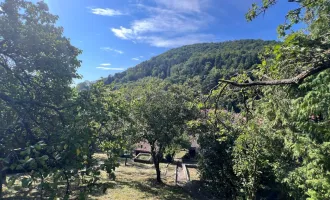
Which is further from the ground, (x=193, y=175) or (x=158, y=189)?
(x=158, y=189)

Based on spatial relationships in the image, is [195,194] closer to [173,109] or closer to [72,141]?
[173,109]

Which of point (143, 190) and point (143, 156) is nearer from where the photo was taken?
point (143, 190)

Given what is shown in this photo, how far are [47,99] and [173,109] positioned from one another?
10.0 meters

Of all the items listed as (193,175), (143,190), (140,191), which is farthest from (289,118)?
(193,175)

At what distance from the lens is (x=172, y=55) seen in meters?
116

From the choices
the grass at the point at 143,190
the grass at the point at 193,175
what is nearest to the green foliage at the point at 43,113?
the grass at the point at 143,190

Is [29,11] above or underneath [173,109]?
above

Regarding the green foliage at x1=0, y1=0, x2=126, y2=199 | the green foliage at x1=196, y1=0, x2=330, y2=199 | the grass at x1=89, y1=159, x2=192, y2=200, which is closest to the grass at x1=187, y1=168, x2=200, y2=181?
the grass at x1=89, y1=159, x2=192, y2=200

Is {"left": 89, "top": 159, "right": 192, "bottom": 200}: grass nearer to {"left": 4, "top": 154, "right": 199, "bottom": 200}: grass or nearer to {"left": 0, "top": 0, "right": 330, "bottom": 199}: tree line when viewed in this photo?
{"left": 4, "top": 154, "right": 199, "bottom": 200}: grass

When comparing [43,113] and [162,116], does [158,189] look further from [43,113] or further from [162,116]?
[43,113]

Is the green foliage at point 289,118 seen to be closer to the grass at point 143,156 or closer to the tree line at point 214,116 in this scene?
the tree line at point 214,116

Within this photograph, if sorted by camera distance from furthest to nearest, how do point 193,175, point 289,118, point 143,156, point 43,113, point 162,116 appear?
point 143,156, point 193,175, point 162,116, point 289,118, point 43,113

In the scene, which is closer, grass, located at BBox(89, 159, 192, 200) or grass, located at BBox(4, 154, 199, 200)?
grass, located at BBox(4, 154, 199, 200)

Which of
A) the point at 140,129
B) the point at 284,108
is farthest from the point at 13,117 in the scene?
the point at 140,129
